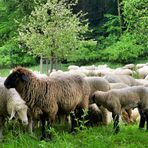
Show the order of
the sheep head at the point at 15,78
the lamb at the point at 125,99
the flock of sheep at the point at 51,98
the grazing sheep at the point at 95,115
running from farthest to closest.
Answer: the grazing sheep at the point at 95,115, the lamb at the point at 125,99, the flock of sheep at the point at 51,98, the sheep head at the point at 15,78

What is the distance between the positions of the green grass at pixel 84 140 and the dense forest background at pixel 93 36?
23575 millimetres

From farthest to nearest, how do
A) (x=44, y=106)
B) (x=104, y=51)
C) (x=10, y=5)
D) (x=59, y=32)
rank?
(x=10, y=5) → (x=104, y=51) → (x=59, y=32) → (x=44, y=106)

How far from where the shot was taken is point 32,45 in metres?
22.7

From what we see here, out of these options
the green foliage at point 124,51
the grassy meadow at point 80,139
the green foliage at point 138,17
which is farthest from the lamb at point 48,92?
the green foliage at point 124,51

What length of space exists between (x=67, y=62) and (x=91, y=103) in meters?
28.1

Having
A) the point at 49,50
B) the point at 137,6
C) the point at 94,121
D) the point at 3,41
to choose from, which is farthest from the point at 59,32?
the point at 3,41

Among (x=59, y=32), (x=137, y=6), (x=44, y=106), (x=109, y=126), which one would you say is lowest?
(x=109, y=126)

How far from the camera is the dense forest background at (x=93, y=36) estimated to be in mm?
34375

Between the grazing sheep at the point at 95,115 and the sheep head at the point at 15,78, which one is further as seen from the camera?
the grazing sheep at the point at 95,115

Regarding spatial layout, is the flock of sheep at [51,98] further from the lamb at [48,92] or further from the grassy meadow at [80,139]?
the grassy meadow at [80,139]

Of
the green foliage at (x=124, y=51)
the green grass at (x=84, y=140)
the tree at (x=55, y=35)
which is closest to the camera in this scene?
the green grass at (x=84, y=140)

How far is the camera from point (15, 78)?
729 centimetres

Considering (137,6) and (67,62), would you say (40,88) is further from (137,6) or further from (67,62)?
(67,62)

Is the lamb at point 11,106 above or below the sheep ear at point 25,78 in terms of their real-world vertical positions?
below
